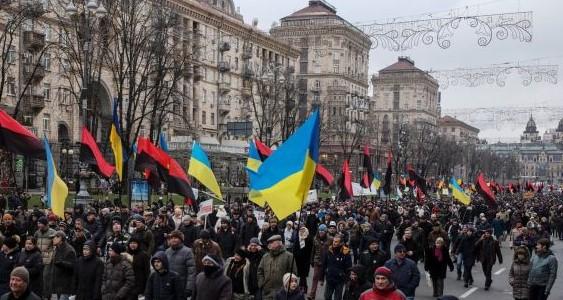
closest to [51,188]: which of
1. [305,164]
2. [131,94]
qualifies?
[305,164]

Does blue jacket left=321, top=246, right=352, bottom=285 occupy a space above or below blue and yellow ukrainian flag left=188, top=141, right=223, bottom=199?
below

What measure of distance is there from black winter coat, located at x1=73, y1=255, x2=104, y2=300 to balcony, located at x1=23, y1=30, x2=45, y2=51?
39273mm

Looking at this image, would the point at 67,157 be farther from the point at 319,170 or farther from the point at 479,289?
the point at 479,289

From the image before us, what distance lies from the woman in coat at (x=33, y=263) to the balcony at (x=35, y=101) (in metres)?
39.6

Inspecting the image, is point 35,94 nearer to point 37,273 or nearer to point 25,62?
point 25,62

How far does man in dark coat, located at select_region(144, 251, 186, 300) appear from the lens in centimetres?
972

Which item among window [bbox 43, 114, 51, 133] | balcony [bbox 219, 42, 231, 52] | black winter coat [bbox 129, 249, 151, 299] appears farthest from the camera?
balcony [bbox 219, 42, 231, 52]

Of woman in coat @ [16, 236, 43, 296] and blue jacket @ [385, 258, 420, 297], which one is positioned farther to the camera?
blue jacket @ [385, 258, 420, 297]

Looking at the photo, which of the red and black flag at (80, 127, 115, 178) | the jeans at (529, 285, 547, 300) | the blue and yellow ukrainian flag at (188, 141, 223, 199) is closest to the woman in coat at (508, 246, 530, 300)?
the jeans at (529, 285, 547, 300)

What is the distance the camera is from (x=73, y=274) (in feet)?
37.3

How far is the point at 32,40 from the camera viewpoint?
4797cm

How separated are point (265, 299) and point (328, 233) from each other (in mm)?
4456

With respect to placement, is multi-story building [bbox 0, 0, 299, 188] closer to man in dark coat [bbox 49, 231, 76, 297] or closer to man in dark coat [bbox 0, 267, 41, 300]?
man in dark coat [bbox 49, 231, 76, 297]

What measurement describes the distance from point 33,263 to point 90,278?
0.78 metres
